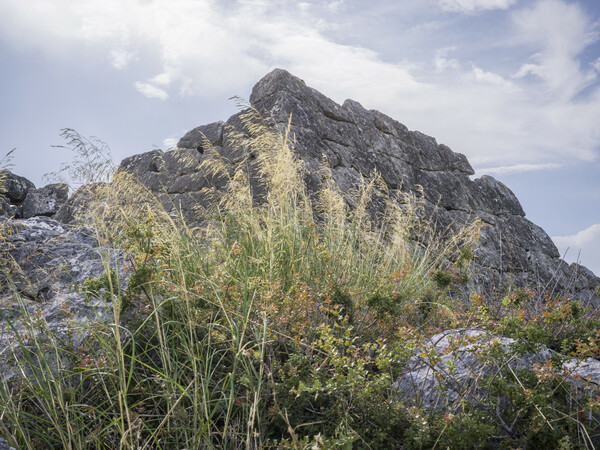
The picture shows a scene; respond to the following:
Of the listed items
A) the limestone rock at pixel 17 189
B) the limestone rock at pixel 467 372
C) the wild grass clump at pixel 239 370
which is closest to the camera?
the wild grass clump at pixel 239 370

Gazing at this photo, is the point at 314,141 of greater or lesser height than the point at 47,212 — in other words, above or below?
above

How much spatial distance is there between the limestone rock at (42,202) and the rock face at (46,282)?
6.83m

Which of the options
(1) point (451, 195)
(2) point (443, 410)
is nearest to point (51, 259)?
(2) point (443, 410)

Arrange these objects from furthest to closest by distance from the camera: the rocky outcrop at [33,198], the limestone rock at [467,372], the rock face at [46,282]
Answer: the rocky outcrop at [33,198] < the rock face at [46,282] < the limestone rock at [467,372]

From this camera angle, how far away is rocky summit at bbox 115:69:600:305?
25.6ft

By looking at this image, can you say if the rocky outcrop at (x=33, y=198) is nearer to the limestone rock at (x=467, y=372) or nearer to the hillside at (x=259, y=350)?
the hillside at (x=259, y=350)

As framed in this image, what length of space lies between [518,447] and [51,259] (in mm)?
3379

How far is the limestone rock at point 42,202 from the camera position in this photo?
10.0 metres

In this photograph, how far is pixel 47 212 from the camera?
10.1m

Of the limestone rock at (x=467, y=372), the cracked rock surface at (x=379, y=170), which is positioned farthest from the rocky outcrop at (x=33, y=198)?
the limestone rock at (x=467, y=372)

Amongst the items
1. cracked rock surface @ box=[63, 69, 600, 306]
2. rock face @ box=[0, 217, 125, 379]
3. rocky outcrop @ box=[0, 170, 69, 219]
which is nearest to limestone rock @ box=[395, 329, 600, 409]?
rock face @ box=[0, 217, 125, 379]

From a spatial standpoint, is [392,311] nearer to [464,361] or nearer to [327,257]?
[464,361]

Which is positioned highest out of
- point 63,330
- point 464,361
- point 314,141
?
point 314,141

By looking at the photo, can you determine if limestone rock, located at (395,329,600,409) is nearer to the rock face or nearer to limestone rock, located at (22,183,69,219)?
the rock face
